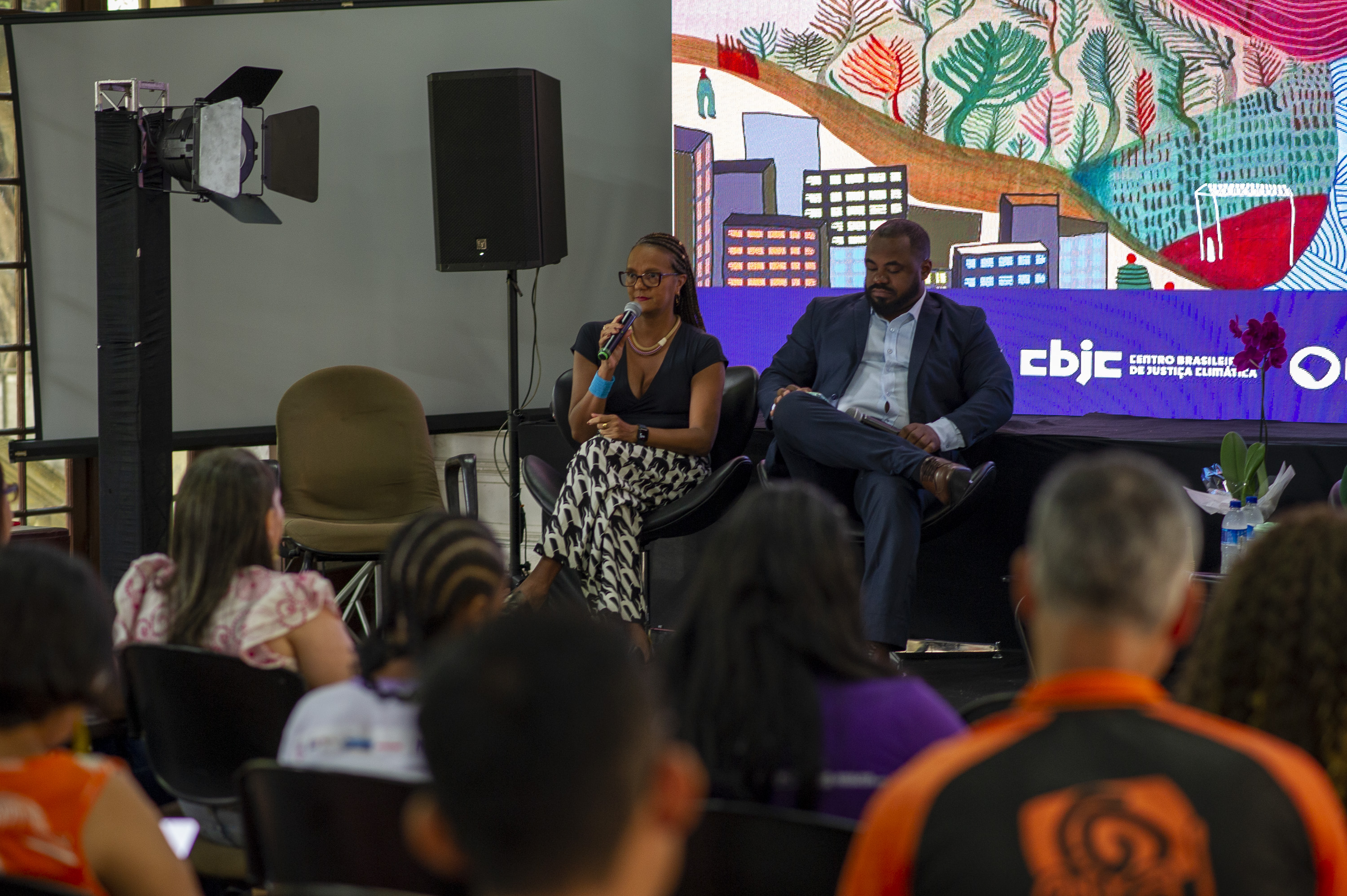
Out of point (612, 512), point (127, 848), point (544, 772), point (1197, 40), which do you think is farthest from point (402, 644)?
point (1197, 40)

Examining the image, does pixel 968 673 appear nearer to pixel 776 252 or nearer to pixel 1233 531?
pixel 1233 531

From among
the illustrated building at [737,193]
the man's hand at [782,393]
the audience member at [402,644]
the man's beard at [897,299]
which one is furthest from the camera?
the illustrated building at [737,193]

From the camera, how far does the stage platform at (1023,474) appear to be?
159 inches

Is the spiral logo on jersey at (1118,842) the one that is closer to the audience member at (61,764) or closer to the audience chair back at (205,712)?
the audience member at (61,764)

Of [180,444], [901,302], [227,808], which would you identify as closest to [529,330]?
[180,444]

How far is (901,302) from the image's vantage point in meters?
4.26

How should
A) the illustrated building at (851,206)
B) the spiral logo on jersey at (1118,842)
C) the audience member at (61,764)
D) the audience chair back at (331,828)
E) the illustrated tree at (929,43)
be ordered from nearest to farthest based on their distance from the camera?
the spiral logo on jersey at (1118,842) < the audience member at (61,764) < the audience chair back at (331,828) < the illustrated tree at (929,43) < the illustrated building at (851,206)

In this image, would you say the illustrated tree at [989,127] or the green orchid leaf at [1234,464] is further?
the illustrated tree at [989,127]

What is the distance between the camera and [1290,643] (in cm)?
129

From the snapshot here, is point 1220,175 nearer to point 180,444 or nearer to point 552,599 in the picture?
point 552,599

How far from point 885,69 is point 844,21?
0.24 meters

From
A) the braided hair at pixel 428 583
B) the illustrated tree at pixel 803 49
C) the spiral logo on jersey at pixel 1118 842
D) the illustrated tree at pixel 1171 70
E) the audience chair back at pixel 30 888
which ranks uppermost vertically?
the illustrated tree at pixel 803 49

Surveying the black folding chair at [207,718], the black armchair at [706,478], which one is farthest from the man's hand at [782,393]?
the black folding chair at [207,718]

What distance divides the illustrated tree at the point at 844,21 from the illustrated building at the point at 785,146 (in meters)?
0.19
